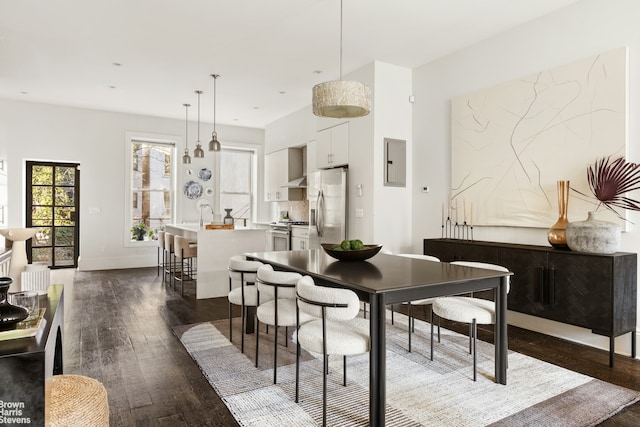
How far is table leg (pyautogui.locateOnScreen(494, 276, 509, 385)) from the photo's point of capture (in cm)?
262

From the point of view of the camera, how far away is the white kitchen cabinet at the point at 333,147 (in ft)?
18.3

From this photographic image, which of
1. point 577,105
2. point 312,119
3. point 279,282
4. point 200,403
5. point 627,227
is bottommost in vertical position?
point 200,403

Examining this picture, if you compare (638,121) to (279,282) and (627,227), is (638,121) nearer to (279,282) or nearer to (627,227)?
(627,227)

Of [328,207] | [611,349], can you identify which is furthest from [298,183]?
[611,349]

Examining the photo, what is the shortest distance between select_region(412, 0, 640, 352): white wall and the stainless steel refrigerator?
3.14ft

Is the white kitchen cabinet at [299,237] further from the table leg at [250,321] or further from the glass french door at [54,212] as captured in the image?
the glass french door at [54,212]

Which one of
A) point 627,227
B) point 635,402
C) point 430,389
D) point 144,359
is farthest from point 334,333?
point 627,227

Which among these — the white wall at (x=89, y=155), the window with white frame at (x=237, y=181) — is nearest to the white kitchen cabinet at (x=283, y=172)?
the window with white frame at (x=237, y=181)

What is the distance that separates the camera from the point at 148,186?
8.06 m

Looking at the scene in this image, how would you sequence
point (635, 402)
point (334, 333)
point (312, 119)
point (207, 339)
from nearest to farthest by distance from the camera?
point (334, 333) → point (635, 402) → point (207, 339) → point (312, 119)

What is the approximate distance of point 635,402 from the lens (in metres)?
2.43

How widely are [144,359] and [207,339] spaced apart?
22.7 inches

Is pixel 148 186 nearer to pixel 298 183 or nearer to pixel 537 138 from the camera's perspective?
pixel 298 183

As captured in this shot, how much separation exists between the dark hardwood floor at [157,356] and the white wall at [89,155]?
Answer: 235 centimetres
